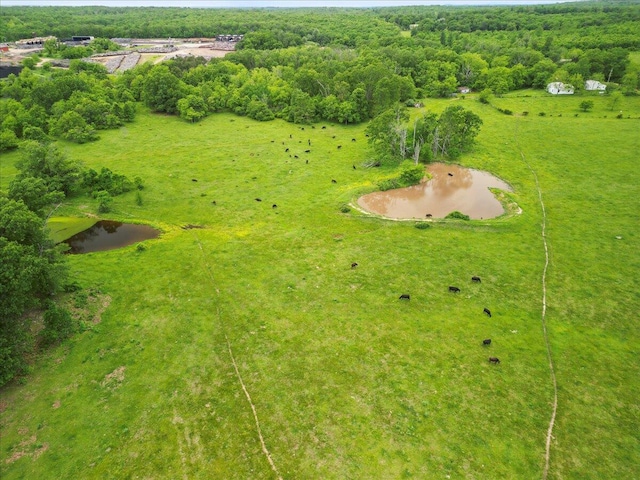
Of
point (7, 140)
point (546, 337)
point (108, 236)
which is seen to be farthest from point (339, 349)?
point (7, 140)

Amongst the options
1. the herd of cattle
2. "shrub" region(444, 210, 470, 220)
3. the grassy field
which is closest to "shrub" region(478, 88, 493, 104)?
the grassy field

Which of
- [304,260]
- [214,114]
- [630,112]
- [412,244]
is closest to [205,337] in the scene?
[304,260]

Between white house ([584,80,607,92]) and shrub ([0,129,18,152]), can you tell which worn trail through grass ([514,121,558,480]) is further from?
shrub ([0,129,18,152])

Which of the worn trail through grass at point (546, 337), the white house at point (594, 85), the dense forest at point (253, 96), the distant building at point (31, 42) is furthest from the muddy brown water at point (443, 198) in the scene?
the distant building at point (31, 42)

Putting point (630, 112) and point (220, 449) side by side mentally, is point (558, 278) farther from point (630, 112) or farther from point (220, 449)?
point (630, 112)

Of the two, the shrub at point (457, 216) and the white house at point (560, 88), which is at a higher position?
the white house at point (560, 88)

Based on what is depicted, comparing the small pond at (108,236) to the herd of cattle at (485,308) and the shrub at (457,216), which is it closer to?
the herd of cattle at (485,308)
